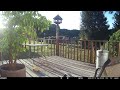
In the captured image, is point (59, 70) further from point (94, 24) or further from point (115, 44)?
point (94, 24)

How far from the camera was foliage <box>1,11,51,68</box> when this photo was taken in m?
3.30

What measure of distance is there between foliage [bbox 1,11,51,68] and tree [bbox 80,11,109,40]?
431 cm

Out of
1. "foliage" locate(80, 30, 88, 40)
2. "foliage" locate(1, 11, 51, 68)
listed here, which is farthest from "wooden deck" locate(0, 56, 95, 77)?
"foliage" locate(80, 30, 88, 40)

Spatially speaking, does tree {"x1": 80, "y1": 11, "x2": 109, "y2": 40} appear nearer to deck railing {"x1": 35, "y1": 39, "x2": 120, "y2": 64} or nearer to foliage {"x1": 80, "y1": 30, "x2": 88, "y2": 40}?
foliage {"x1": 80, "y1": 30, "x2": 88, "y2": 40}

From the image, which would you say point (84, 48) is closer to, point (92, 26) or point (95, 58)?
point (95, 58)

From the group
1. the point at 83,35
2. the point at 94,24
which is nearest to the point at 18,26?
the point at 83,35

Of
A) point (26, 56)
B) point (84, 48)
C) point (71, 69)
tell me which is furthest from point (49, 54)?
point (71, 69)

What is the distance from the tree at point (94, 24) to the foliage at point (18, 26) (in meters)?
4.31

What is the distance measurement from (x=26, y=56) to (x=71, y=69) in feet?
6.37

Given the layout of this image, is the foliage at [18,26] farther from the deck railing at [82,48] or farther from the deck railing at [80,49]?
the deck railing at [82,48]

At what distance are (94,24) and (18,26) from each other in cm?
533

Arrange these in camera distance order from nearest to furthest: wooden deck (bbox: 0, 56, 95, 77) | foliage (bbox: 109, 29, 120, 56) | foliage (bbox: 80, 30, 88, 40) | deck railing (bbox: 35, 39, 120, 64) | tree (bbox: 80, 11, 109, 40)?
wooden deck (bbox: 0, 56, 95, 77), foliage (bbox: 109, 29, 120, 56), deck railing (bbox: 35, 39, 120, 64), tree (bbox: 80, 11, 109, 40), foliage (bbox: 80, 30, 88, 40)

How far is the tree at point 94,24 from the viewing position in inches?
304

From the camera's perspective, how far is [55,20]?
20.5 ft
